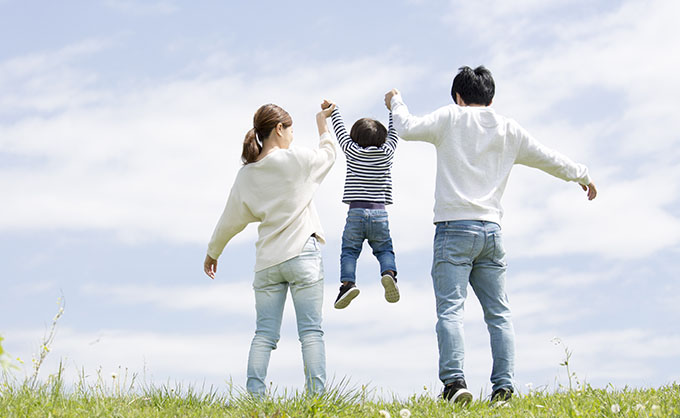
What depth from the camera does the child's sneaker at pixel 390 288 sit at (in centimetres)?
792

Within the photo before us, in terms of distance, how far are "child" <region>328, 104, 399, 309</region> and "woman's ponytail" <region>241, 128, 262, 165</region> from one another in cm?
178

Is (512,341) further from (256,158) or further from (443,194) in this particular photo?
(256,158)

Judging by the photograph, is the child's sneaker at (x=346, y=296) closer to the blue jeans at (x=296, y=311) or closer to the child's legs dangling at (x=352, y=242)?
the child's legs dangling at (x=352, y=242)

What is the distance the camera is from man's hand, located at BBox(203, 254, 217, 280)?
680 centimetres

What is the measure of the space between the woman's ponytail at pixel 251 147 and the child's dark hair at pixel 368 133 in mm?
1975

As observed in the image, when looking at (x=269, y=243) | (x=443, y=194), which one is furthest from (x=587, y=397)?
(x=269, y=243)

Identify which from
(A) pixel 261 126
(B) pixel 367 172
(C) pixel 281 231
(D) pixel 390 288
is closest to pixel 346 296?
(D) pixel 390 288

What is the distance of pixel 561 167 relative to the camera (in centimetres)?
666

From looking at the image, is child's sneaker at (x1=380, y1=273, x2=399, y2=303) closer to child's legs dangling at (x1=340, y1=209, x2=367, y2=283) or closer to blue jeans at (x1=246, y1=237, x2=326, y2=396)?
child's legs dangling at (x1=340, y1=209, x2=367, y2=283)

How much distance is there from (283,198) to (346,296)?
2.11m

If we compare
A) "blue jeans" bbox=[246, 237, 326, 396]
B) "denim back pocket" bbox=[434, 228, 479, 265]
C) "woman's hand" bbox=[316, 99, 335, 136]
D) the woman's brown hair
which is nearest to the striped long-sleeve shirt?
"woman's hand" bbox=[316, 99, 335, 136]

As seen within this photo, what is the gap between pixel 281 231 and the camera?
6.08 metres

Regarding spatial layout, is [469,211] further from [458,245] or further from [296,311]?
[296,311]

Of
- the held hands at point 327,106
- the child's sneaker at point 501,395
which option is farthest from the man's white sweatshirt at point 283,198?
the child's sneaker at point 501,395
